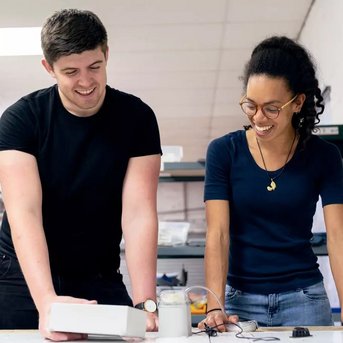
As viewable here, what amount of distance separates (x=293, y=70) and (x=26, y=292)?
86 cm

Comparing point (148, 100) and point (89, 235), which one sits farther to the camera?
point (148, 100)

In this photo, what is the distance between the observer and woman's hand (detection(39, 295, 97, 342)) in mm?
1217

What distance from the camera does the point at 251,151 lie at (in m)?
1.62

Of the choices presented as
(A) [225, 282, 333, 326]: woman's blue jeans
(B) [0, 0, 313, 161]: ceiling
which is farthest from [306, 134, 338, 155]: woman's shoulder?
(B) [0, 0, 313, 161]: ceiling

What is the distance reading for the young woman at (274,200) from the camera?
1.53m

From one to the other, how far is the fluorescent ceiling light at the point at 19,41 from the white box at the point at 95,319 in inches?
132

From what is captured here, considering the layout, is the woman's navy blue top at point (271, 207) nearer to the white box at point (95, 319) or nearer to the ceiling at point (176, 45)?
the white box at point (95, 319)

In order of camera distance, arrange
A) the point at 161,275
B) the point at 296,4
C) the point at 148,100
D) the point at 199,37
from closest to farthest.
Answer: the point at 161,275 → the point at 296,4 → the point at 199,37 → the point at 148,100

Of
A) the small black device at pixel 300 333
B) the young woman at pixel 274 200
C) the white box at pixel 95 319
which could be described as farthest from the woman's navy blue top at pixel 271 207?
the white box at pixel 95 319

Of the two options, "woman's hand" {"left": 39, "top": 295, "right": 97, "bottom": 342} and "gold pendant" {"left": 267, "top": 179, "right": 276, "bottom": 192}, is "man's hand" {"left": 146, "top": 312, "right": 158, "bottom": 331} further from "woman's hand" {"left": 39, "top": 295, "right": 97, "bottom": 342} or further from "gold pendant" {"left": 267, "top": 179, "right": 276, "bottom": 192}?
"gold pendant" {"left": 267, "top": 179, "right": 276, "bottom": 192}

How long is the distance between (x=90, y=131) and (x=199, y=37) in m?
3.19

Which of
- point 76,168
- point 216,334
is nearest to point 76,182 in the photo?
point 76,168

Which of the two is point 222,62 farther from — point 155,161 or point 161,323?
point 161,323

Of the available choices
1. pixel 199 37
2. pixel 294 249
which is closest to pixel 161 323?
pixel 294 249
